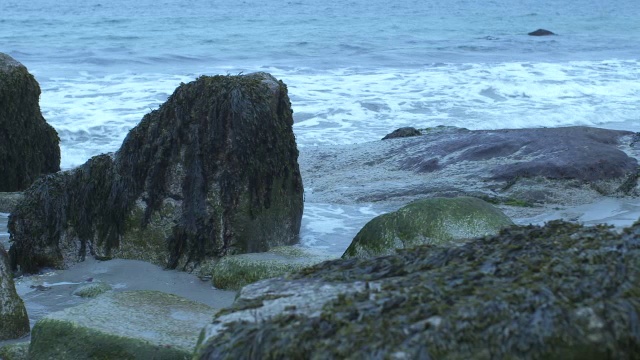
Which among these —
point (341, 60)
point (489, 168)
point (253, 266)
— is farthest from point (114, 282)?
point (341, 60)

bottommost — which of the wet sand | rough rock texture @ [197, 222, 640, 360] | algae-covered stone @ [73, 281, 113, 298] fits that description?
the wet sand

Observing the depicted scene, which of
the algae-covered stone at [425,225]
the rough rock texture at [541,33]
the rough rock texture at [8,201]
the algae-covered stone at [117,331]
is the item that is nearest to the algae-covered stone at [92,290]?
the algae-covered stone at [117,331]

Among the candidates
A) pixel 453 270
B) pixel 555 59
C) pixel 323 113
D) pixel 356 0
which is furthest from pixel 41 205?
pixel 356 0

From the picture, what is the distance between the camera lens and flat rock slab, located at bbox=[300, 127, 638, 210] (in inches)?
265

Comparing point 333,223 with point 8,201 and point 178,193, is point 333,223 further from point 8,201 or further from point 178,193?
point 8,201

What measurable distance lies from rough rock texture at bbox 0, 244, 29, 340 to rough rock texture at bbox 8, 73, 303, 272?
122 cm

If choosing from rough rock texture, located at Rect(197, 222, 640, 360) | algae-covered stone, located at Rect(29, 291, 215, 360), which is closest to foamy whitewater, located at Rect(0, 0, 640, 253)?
algae-covered stone, located at Rect(29, 291, 215, 360)

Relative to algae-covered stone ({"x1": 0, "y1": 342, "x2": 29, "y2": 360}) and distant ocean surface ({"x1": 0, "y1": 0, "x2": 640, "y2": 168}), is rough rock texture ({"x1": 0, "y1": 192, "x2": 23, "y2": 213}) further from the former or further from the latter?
distant ocean surface ({"x1": 0, "y1": 0, "x2": 640, "y2": 168})

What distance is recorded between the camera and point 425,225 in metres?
4.73

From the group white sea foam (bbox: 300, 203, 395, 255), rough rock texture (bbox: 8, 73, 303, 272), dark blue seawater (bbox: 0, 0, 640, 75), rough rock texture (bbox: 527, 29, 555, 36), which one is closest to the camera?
rough rock texture (bbox: 8, 73, 303, 272)

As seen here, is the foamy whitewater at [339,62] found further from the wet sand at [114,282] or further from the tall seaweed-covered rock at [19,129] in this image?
the tall seaweed-covered rock at [19,129]

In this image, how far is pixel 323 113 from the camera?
13.0m

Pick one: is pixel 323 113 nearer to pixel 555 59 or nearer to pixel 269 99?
pixel 269 99

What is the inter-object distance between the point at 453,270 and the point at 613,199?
4.56m
